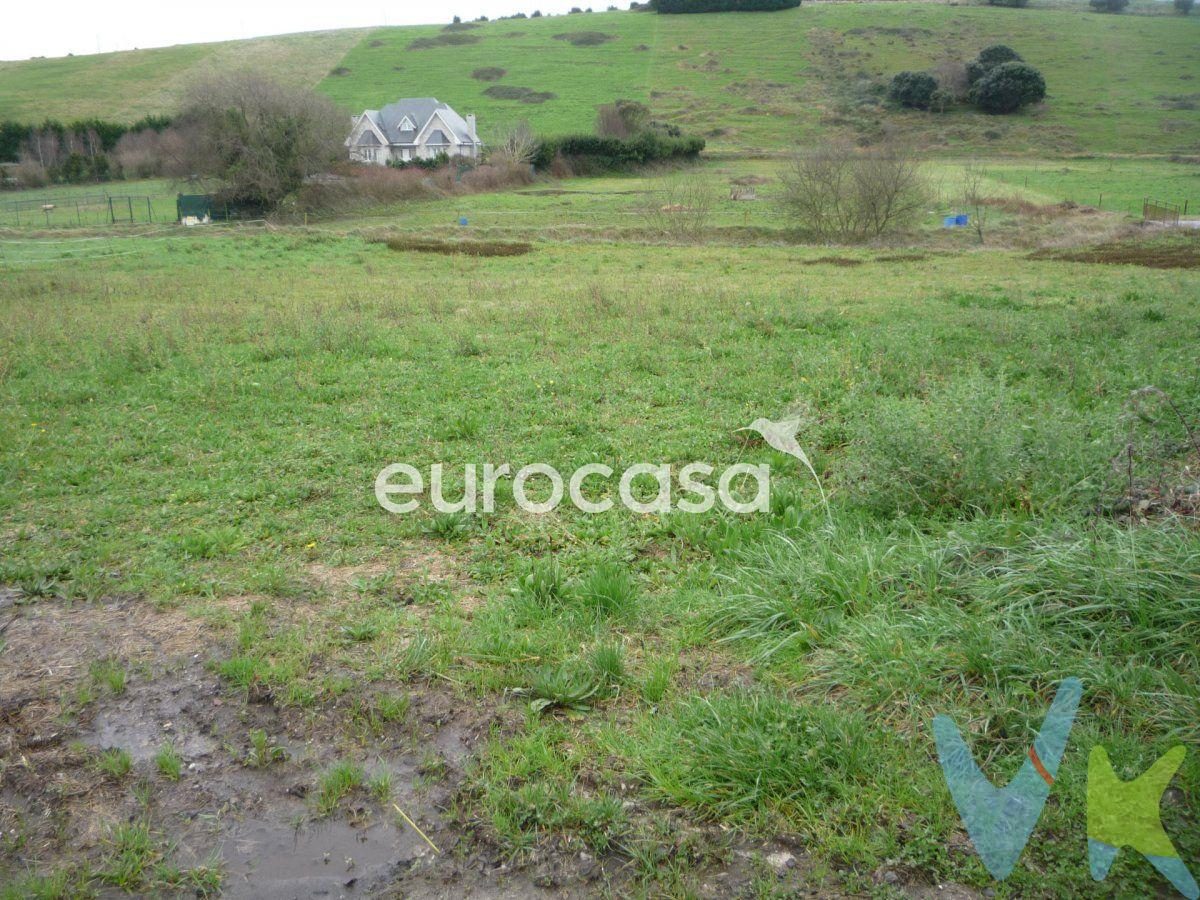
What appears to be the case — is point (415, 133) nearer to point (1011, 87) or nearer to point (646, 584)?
point (1011, 87)

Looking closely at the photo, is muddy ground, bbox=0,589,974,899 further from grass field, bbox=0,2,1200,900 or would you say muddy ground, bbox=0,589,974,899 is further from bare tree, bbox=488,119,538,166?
bare tree, bbox=488,119,538,166

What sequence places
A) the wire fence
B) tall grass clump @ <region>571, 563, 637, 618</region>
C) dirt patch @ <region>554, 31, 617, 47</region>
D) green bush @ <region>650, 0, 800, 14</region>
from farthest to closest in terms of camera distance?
1. green bush @ <region>650, 0, 800, 14</region>
2. dirt patch @ <region>554, 31, 617, 47</region>
3. the wire fence
4. tall grass clump @ <region>571, 563, 637, 618</region>

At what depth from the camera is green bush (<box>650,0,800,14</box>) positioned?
270ft

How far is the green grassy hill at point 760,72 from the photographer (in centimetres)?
5675

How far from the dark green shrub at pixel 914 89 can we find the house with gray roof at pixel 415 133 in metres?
33.9

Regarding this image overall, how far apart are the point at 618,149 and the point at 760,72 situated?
2616 cm

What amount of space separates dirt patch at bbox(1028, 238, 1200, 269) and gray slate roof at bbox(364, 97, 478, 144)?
1846 inches

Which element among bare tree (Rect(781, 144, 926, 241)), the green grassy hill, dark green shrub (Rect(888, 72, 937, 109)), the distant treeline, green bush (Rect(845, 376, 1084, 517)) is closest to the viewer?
green bush (Rect(845, 376, 1084, 517))

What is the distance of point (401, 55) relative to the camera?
257 feet

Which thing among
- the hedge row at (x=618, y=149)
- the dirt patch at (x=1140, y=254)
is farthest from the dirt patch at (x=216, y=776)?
the hedge row at (x=618, y=149)

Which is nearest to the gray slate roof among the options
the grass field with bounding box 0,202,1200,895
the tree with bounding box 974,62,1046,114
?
the tree with bounding box 974,62,1046,114

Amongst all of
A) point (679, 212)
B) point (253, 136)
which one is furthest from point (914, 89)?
point (253, 136)

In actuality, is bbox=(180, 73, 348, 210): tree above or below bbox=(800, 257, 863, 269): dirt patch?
above

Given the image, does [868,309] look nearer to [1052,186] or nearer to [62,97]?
[1052,186]
